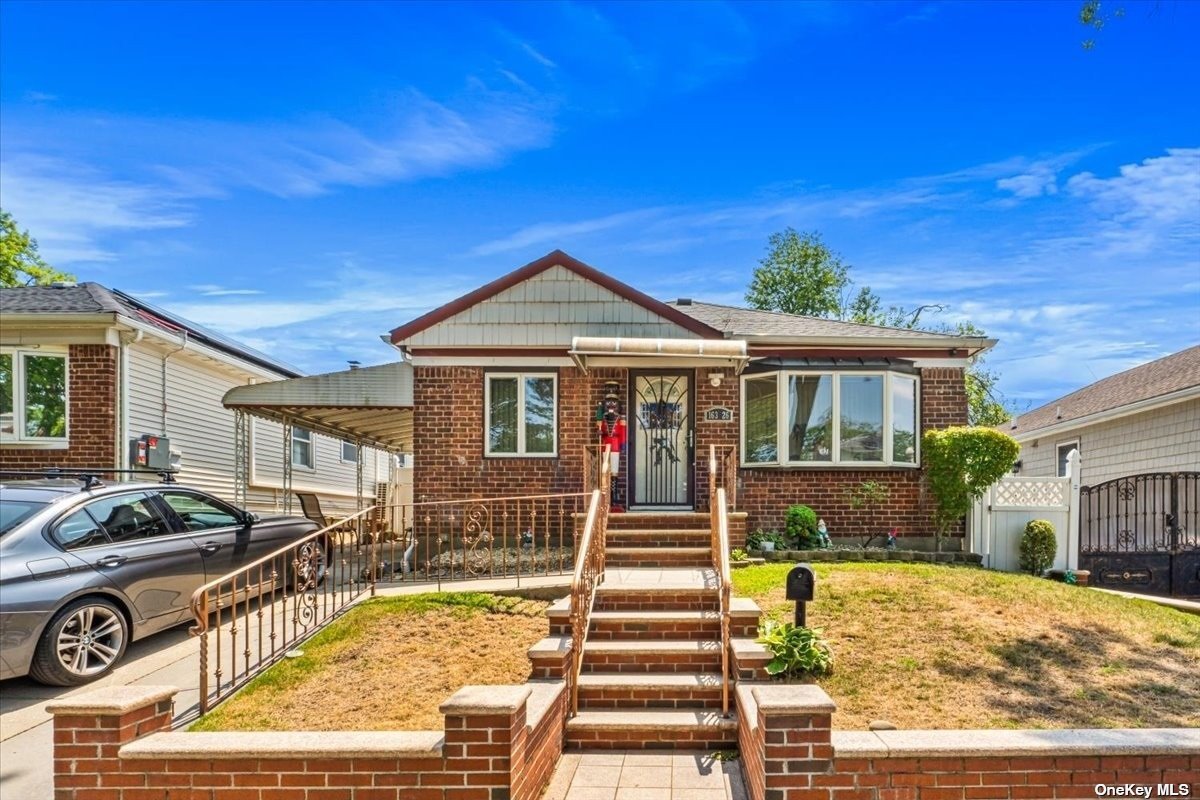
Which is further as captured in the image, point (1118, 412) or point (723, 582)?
point (1118, 412)

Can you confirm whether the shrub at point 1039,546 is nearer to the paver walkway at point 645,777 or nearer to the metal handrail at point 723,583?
the metal handrail at point 723,583

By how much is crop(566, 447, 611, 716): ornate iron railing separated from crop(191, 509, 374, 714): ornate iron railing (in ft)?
7.94

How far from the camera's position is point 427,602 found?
8398 millimetres

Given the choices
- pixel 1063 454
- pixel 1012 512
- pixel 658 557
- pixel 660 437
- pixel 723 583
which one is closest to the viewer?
pixel 723 583

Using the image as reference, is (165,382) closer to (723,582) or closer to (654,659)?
(654,659)

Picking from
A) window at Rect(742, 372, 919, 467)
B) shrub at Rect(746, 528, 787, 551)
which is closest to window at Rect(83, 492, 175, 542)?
shrub at Rect(746, 528, 787, 551)

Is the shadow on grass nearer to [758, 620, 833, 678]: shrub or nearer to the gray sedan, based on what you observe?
[758, 620, 833, 678]: shrub

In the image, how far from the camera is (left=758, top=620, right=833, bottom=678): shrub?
244 inches

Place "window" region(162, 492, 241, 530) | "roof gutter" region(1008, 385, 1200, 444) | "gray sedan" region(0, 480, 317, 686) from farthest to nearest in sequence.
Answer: "roof gutter" region(1008, 385, 1200, 444) < "window" region(162, 492, 241, 530) < "gray sedan" region(0, 480, 317, 686)

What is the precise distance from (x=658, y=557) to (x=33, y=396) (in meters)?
10.0

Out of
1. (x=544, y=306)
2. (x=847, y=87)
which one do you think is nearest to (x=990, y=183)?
(x=847, y=87)

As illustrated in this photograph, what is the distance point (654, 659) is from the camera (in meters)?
6.59

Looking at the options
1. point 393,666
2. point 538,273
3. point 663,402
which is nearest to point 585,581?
point 393,666

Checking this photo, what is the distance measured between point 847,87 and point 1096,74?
374 centimetres
